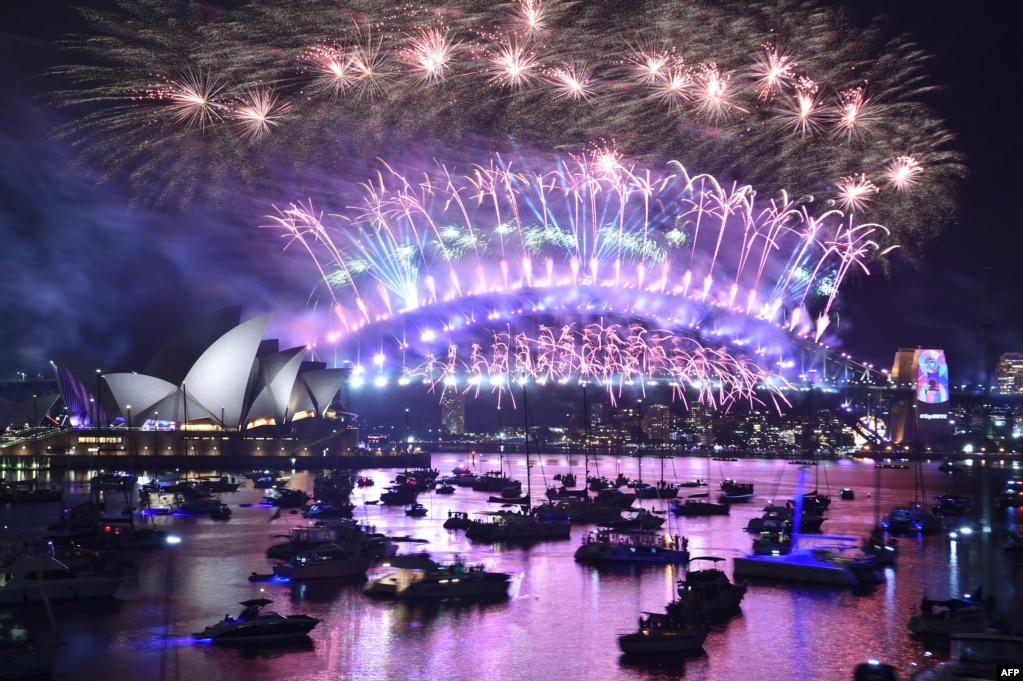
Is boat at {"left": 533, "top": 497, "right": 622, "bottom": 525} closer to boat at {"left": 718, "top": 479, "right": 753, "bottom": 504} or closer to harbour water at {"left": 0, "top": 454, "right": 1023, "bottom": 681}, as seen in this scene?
harbour water at {"left": 0, "top": 454, "right": 1023, "bottom": 681}

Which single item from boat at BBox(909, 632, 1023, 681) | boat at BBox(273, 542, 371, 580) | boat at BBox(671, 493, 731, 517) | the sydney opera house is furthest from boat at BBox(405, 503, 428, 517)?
boat at BBox(909, 632, 1023, 681)

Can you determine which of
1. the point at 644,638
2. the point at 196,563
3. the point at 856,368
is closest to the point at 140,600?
the point at 196,563

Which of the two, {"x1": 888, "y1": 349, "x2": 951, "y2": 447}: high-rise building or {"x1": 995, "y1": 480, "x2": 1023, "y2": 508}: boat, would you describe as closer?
{"x1": 995, "y1": 480, "x2": 1023, "y2": 508}: boat

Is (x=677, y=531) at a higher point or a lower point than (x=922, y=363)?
lower

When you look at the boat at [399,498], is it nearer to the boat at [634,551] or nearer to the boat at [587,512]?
the boat at [587,512]

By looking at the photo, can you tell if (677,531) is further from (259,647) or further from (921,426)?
(921,426)

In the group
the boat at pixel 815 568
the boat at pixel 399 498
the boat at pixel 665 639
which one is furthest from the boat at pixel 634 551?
the boat at pixel 399 498

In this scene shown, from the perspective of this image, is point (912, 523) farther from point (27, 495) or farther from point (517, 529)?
point (27, 495)
